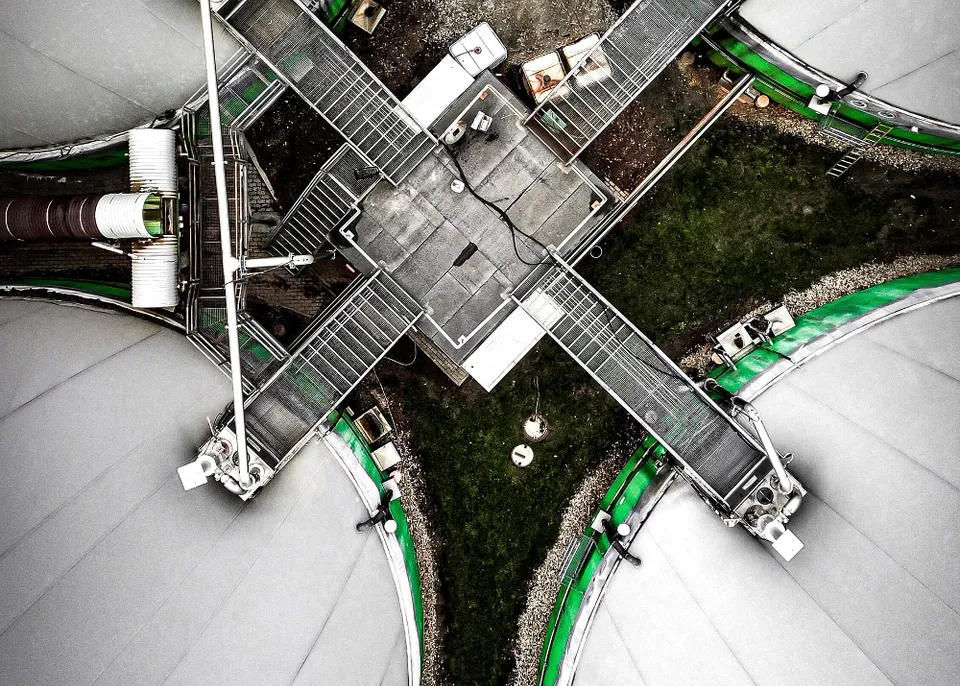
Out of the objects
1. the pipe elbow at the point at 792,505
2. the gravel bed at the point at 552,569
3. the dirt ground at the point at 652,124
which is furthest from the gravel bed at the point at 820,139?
the pipe elbow at the point at 792,505

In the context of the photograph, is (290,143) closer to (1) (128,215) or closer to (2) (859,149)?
(1) (128,215)

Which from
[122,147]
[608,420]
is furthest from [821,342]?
[122,147]

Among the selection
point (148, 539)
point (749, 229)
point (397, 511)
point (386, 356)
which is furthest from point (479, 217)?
point (148, 539)

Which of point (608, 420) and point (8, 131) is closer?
point (8, 131)

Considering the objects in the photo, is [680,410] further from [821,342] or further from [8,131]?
[8,131]

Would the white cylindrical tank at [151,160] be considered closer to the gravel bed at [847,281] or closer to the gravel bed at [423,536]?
the gravel bed at [423,536]

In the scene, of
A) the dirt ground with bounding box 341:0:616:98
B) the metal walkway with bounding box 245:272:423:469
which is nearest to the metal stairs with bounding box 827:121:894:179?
the dirt ground with bounding box 341:0:616:98
